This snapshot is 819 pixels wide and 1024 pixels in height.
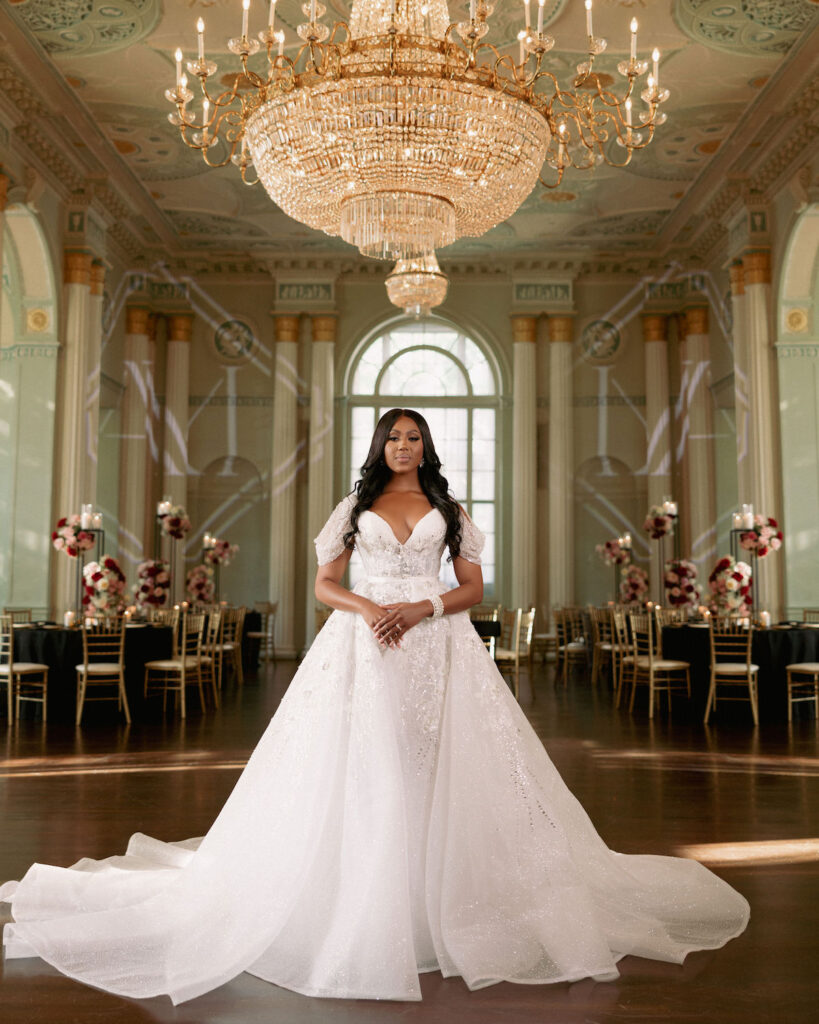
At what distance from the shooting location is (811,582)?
1072 centimetres

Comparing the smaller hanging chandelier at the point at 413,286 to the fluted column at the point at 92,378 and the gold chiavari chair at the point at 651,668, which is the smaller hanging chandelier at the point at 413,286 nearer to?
the fluted column at the point at 92,378

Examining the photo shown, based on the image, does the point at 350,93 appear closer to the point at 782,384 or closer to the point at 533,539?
the point at 782,384

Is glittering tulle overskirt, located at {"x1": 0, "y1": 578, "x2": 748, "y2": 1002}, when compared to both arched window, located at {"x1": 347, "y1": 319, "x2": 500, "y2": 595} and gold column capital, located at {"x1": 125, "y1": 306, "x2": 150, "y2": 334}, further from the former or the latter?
gold column capital, located at {"x1": 125, "y1": 306, "x2": 150, "y2": 334}

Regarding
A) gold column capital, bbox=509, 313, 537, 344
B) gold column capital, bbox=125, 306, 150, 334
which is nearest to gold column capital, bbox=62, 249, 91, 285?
gold column capital, bbox=125, 306, 150, 334

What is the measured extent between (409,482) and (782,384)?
350 inches

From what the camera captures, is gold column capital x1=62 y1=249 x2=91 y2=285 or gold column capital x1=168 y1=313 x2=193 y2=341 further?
gold column capital x1=168 y1=313 x2=193 y2=341

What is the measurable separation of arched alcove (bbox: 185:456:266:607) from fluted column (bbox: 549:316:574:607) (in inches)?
179

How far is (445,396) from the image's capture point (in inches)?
607

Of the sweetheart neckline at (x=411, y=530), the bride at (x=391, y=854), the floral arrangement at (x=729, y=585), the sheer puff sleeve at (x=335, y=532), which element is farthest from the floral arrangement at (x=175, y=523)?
the sweetheart neckline at (x=411, y=530)

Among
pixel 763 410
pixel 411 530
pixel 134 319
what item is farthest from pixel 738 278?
pixel 411 530

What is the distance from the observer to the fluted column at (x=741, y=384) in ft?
37.3

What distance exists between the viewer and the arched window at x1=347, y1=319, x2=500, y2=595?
1538cm

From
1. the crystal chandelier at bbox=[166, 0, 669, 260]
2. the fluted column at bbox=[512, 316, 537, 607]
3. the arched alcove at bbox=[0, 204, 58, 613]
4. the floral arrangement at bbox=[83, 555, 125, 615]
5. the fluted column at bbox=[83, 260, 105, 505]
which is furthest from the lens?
the fluted column at bbox=[512, 316, 537, 607]

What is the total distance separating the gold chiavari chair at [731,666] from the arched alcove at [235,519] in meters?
7.99
